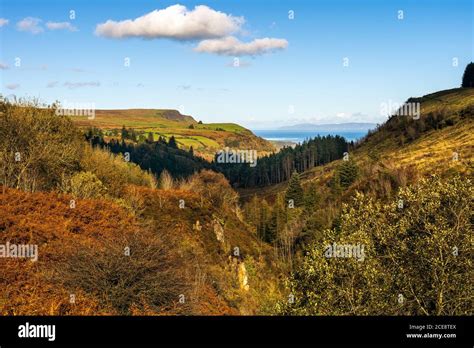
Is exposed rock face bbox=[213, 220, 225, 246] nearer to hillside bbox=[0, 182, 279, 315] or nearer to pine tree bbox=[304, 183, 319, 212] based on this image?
hillside bbox=[0, 182, 279, 315]

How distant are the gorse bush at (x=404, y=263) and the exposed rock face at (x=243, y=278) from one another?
43.4 m

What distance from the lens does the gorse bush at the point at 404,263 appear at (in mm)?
18656

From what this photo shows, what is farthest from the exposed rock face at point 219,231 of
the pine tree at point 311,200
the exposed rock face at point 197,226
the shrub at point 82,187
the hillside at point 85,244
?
the pine tree at point 311,200

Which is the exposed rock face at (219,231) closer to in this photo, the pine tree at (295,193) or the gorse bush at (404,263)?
the gorse bush at (404,263)

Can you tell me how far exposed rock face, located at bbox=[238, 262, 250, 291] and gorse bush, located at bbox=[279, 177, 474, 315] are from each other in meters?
43.4

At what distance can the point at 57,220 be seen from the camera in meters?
30.9

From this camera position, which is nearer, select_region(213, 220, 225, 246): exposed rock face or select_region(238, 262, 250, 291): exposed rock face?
select_region(238, 262, 250, 291): exposed rock face

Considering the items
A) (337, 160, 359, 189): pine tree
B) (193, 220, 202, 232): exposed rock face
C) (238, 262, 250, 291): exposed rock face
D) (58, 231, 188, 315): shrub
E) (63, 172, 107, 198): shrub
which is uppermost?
(63, 172, 107, 198): shrub

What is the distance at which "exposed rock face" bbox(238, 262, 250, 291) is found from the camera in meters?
65.5

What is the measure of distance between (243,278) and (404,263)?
49372mm

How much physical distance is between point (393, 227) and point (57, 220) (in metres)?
22.5

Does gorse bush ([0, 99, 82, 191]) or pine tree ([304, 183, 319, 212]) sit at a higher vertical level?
gorse bush ([0, 99, 82, 191])

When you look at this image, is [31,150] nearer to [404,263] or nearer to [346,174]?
[404,263]

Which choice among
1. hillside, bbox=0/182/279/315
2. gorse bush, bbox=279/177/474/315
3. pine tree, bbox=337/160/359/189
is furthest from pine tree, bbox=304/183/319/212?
gorse bush, bbox=279/177/474/315
